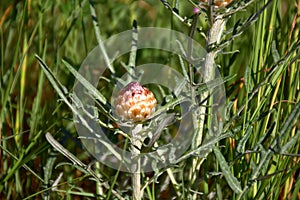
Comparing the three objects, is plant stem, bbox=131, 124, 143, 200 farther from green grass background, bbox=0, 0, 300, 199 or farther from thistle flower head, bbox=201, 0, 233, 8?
thistle flower head, bbox=201, 0, 233, 8

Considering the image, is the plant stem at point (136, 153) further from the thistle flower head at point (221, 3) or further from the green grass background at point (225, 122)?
the thistle flower head at point (221, 3)

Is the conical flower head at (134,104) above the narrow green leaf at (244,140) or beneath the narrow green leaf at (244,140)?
above

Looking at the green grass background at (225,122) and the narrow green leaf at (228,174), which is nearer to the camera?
the narrow green leaf at (228,174)

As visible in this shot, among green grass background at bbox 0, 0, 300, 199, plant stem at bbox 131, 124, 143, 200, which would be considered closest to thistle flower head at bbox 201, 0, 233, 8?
green grass background at bbox 0, 0, 300, 199

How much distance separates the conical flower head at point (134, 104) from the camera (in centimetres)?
89

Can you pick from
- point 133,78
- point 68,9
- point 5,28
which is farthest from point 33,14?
point 133,78

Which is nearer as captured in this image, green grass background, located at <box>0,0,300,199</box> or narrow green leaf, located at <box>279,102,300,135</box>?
narrow green leaf, located at <box>279,102,300,135</box>

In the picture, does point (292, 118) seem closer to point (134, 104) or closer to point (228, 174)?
point (228, 174)

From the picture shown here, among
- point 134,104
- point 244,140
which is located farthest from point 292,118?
point 134,104

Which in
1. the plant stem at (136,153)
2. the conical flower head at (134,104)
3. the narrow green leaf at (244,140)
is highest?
the conical flower head at (134,104)

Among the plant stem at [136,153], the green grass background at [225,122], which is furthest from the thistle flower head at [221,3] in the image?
the plant stem at [136,153]

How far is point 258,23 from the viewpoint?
108cm

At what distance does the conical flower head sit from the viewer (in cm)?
89

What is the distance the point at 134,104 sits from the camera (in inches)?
35.2
